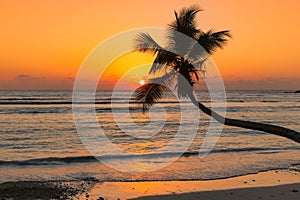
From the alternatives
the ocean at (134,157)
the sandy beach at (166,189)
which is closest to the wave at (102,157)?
the ocean at (134,157)

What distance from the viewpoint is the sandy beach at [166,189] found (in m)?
12.6

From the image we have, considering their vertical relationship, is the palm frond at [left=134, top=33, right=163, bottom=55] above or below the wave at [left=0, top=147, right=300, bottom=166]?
above

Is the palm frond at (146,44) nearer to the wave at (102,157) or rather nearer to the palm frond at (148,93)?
the palm frond at (148,93)

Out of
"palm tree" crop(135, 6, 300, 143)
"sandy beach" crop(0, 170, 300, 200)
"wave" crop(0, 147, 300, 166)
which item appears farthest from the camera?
"wave" crop(0, 147, 300, 166)

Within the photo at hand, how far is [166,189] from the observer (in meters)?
13.8

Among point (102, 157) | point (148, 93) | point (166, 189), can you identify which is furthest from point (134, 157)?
point (148, 93)

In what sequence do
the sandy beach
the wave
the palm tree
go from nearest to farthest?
the palm tree < the sandy beach < the wave

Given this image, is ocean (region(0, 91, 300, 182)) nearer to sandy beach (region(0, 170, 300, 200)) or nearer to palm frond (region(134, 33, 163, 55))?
sandy beach (region(0, 170, 300, 200))

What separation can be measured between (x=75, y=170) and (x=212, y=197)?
7682 millimetres

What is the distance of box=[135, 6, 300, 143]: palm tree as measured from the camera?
10492 mm

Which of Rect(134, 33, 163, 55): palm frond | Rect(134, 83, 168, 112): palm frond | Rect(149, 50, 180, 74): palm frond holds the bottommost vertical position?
Rect(134, 83, 168, 112): palm frond

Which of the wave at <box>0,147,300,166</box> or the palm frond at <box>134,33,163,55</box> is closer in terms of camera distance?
the palm frond at <box>134,33,163,55</box>

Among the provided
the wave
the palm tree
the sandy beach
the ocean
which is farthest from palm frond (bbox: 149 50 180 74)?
the wave

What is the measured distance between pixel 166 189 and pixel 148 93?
4.75 m
